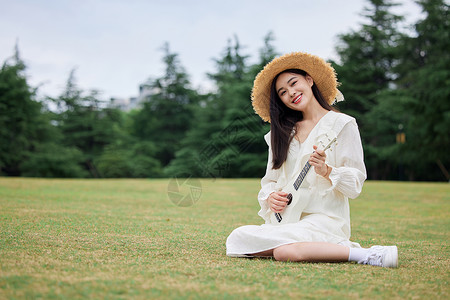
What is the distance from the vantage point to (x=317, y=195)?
11.8 feet

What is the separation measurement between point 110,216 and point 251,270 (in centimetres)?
379

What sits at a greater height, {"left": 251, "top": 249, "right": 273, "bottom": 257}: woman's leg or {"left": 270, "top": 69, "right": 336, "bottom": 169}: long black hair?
{"left": 270, "top": 69, "right": 336, "bottom": 169}: long black hair

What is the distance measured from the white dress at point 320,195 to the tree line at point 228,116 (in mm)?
20353

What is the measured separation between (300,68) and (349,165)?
0.98m

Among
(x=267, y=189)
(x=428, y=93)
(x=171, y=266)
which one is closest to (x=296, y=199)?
(x=267, y=189)

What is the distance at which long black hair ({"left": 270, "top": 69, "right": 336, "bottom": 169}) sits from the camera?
151 inches

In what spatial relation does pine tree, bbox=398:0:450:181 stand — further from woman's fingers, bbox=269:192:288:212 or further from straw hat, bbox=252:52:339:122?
woman's fingers, bbox=269:192:288:212

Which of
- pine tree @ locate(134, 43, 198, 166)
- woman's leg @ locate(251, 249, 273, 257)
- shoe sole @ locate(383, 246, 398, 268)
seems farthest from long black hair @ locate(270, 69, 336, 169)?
pine tree @ locate(134, 43, 198, 166)

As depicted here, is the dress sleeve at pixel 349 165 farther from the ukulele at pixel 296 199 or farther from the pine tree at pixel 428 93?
the pine tree at pixel 428 93

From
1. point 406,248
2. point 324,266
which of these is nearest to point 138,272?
point 324,266

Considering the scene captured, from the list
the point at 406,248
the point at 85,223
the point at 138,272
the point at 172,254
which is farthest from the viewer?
the point at 85,223

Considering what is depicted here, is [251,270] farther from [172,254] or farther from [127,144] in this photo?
[127,144]

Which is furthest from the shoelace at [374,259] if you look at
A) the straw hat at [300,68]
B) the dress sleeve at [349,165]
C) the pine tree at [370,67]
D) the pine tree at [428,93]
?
the pine tree at [370,67]

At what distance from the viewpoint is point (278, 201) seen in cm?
360
